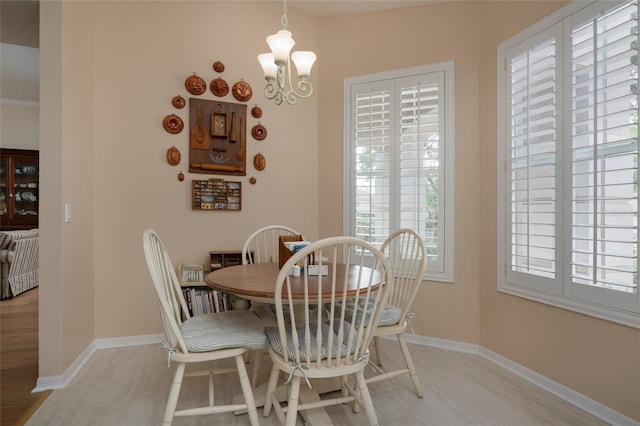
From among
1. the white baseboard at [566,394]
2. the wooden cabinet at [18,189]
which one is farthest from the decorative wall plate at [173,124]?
the wooden cabinet at [18,189]

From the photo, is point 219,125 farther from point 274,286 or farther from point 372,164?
point 274,286

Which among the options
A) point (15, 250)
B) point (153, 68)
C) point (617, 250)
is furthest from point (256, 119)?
point (15, 250)

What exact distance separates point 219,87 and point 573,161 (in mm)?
2714

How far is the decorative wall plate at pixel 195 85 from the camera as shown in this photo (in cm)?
304

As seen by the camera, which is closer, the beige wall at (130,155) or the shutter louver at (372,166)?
the beige wall at (130,155)

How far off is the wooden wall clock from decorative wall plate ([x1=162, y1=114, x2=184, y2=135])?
83 millimetres

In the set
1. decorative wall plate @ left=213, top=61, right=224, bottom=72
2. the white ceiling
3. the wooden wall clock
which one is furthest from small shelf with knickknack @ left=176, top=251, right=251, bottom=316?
the white ceiling

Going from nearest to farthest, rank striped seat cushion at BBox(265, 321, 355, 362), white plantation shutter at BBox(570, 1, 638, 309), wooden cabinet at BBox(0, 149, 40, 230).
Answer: striped seat cushion at BBox(265, 321, 355, 362), white plantation shutter at BBox(570, 1, 638, 309), wooden cabinet at BBox(0, 149, 40, 230)

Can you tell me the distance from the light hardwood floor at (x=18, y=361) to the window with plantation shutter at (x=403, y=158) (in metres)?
2.55

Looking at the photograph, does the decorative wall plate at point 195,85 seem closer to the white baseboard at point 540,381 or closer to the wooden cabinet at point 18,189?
the white baseboard at point 540,381

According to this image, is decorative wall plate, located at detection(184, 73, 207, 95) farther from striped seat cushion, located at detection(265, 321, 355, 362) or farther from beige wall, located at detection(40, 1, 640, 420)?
striped seat cushion, located at detection(265, 321, 355, 362)

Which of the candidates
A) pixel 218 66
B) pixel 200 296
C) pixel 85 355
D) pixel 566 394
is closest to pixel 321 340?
pixel 200 296

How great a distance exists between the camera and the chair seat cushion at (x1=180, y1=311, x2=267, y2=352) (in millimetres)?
1658

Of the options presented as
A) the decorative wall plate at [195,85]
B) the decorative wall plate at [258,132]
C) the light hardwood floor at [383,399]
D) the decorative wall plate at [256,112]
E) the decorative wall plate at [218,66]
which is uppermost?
the decorative wall plate at [218,66]
